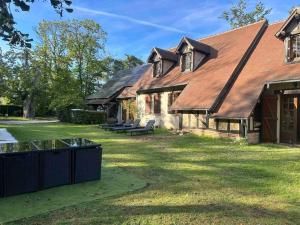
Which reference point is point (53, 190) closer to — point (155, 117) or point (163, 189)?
point (163, 189)

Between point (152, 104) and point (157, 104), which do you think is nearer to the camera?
point (157, 104)

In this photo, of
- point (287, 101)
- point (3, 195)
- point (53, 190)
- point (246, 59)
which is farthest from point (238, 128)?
point (3, 195)

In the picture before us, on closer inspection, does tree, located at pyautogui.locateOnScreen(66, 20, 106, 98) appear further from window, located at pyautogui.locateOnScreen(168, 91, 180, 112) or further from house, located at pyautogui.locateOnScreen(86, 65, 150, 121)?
window, located at pyautogui.locateOnScreen(168, 91, 180, 112)

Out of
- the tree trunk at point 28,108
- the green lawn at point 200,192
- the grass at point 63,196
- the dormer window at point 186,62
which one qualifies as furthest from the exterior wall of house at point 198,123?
the tree trunk at point 28,108

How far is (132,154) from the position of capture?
40.3ft

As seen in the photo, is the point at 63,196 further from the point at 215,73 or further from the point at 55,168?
the point at 215,73

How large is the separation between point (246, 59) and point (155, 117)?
839 centimetres

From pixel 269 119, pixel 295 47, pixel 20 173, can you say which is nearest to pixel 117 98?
pixel 269 119

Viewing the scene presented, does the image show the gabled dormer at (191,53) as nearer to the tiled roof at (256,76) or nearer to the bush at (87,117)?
the tiled roof at (256,76)

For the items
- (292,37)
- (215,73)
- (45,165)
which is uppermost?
(292,37)

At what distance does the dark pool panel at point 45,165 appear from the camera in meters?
6.73

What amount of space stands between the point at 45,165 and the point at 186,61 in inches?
→ 699

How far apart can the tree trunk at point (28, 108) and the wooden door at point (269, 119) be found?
36.5 metres

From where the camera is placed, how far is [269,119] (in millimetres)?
15758
